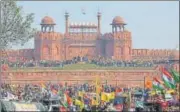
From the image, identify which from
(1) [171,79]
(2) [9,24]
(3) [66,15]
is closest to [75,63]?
(3) [66,15]

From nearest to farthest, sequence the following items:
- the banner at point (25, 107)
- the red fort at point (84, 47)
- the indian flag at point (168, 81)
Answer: the banner at point (25, 107) < the indian flag at point (168, 81) < the red fort at point (84, 47)

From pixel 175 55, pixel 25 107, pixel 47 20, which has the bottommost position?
pixel 25 107

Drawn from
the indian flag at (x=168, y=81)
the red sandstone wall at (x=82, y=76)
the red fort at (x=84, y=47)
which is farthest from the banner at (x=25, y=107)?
the red fort at (x=84, y=47)

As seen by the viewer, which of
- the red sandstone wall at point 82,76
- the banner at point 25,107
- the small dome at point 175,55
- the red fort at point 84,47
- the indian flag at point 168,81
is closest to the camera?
the banner at point 25,107

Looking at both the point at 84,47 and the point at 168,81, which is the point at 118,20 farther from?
the point at 168,81

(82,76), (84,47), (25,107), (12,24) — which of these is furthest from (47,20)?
(25,107)

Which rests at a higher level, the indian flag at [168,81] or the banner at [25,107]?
the indian flag at [168,81]

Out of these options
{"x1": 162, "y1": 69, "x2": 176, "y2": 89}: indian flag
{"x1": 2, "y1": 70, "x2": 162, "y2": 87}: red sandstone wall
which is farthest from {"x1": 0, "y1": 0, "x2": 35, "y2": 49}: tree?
{"x1": 2, "y1": 70, "x2": 162, "y2": 87}: red sandstone wall

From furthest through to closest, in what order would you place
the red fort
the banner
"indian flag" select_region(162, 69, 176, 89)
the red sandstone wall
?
the red fort < the red sandstone wall < "indian flag" select_region(162, 69, 176, 89) < the banner

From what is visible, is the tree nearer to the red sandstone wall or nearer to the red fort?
the red sandstone wall

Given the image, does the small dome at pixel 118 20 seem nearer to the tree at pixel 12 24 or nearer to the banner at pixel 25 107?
the tree at pixel 12 24

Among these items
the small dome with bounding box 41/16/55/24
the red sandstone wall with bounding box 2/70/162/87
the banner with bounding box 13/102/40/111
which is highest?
the small dome with bounding box 41/16/55/24

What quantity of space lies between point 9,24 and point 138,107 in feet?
28.5

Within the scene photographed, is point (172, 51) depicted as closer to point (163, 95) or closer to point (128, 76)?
point (128, 76)
